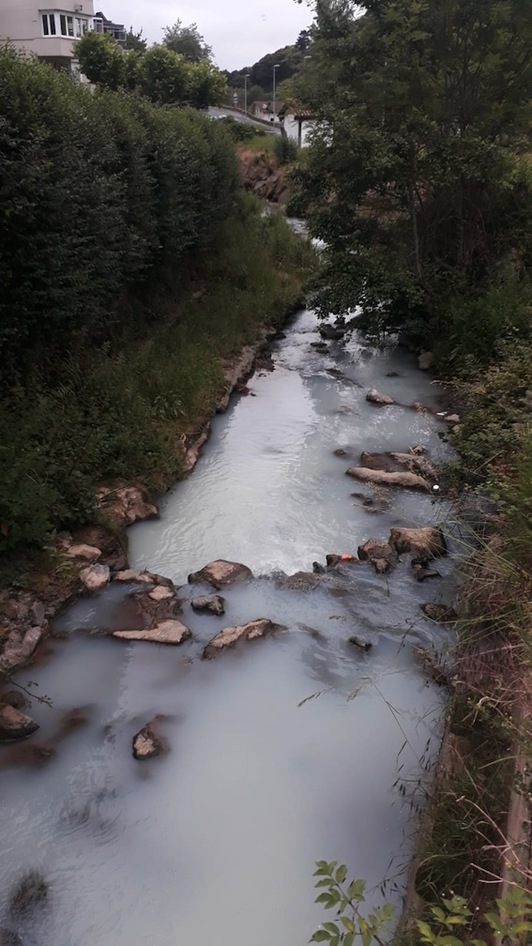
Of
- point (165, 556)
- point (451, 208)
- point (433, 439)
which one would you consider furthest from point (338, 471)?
point (451, 208)

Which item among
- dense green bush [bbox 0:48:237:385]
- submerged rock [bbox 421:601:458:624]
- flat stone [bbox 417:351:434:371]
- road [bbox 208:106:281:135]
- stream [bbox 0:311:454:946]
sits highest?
road [bbox 208:106:281:135]

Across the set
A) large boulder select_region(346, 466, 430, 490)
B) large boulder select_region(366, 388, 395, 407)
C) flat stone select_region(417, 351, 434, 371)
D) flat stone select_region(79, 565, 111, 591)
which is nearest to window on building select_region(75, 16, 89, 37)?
flat stone select_region(417, 351, 434, 371)

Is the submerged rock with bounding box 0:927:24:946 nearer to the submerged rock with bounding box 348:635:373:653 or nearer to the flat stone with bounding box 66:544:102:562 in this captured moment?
the submerged rock with bounding box 348:635:373:653

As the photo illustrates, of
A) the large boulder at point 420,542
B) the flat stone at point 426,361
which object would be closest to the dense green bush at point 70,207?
the large boulder at point 420,542

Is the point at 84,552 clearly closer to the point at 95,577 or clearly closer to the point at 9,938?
the point at 95,577

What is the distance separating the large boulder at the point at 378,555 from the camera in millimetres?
6000

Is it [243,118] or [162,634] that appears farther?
[243,118]

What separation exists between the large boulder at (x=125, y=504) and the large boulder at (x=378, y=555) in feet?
7.44

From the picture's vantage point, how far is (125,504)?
6863mm

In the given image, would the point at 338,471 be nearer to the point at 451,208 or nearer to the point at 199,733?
the point at 199,733

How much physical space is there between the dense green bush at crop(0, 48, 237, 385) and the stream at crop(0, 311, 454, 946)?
7.98ft

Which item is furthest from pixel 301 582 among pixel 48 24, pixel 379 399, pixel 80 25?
pixel 80 25

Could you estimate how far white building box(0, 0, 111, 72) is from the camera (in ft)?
108

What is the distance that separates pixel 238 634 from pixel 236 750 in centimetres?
108
